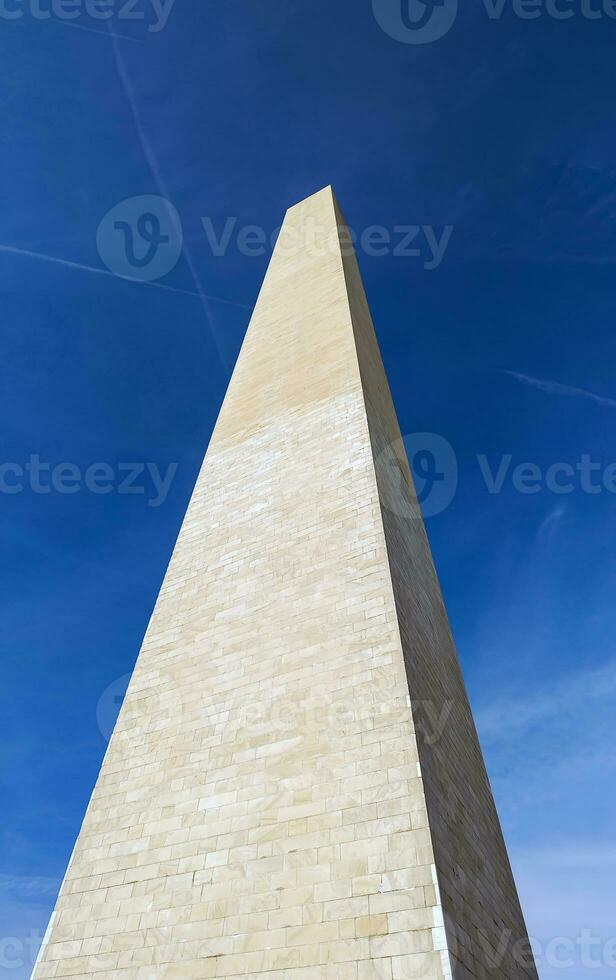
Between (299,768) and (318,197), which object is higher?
(318,197)

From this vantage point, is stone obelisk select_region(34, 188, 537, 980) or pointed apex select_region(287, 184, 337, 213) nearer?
stone obelisk select_region(34, 188, 537, 980)

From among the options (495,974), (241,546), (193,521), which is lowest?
(495,974)

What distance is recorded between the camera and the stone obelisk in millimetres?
4961

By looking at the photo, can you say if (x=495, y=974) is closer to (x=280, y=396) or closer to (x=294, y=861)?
(x=294, y=861)

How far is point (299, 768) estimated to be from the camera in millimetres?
5949

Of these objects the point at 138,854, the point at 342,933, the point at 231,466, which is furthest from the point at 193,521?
the point at 342,933

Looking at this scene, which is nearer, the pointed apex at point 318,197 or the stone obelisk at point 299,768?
the stone obelisk at point 299,768

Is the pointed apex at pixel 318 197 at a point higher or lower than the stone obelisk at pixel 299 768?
higher

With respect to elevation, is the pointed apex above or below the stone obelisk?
above

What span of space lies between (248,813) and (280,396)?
25.0ft

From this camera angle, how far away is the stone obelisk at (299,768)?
4.96 meters

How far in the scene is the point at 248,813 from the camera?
5.88m

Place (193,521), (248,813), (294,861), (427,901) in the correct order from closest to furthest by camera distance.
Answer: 1. (427,901)
2. (294,861)
3. (248,813)
4. (193,521)

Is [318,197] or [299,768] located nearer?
[299,768]
